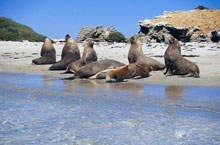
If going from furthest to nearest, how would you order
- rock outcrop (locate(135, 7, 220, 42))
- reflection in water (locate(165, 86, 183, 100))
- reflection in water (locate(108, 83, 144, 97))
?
rock outcrop (locate(135, 7, 220, 42)) → reflection in water (locate(108, 83, 144, 97)) → reflection in water (locate(165, 86, 183, 100))

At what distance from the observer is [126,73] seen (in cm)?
864

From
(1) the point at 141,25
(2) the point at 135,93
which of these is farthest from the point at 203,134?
(1) the point at 141,25

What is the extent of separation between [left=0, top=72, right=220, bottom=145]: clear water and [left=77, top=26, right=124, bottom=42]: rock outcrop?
54.3ft

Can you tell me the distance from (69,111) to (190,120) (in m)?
1.71

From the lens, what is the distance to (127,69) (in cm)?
866

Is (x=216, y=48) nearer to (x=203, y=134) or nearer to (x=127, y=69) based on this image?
(x=127, y=69)

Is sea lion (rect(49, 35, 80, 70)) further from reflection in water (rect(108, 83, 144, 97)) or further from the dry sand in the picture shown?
reflection in water (rect(108, 83, 144, 97))

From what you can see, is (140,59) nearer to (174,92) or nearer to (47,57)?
(47,57)

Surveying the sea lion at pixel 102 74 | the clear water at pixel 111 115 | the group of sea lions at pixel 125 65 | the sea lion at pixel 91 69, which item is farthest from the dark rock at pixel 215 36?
the clear water at pixel 111 115

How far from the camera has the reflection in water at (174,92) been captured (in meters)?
6.08

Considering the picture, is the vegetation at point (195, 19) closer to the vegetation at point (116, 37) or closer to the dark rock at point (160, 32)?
the dark rock at point (160, 32)

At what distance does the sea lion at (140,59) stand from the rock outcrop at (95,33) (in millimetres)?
12371

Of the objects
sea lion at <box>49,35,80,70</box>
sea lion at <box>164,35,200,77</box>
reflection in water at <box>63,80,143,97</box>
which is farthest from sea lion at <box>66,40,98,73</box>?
sea lion at <box>164,35,200,77</box>

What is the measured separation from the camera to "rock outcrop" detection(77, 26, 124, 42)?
78.0 ft
